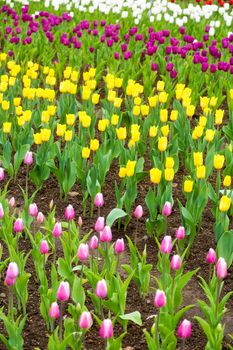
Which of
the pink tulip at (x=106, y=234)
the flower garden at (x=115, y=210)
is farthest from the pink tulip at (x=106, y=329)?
the pink tulip at (x=106, y=234)

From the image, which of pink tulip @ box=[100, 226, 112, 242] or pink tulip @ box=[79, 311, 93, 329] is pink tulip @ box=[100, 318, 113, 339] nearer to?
pink tulip @ box=[79, 311, 93, 329]

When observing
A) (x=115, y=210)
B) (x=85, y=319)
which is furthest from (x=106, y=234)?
(x=115, y=210)

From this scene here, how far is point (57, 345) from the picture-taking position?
3.09 m

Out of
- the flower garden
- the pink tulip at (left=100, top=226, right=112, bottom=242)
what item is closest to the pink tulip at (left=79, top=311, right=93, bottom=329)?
the flower garden

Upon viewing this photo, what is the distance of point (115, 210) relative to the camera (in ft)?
15.1

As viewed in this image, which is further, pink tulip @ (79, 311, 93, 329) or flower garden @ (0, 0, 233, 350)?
flower garden @ (0, 0, 233, 350)

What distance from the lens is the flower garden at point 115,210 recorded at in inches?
137

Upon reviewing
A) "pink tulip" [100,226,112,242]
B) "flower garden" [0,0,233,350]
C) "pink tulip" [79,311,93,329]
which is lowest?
"flower garden" [0,0,233,350]

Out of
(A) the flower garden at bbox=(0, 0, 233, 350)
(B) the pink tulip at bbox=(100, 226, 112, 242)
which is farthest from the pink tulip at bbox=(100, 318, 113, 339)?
(B) the pink tulip at bbox=(100, 226, 112, 242)

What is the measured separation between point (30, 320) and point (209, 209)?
1766 mm

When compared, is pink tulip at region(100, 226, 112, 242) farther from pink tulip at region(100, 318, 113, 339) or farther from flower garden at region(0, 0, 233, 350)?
pink tulip at region(100, 318, 113, 339)

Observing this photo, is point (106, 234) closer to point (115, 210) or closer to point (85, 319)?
point (85, 319)

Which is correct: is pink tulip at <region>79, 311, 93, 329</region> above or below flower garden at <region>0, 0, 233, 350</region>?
above

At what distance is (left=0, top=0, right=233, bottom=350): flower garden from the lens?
3.48 meters
